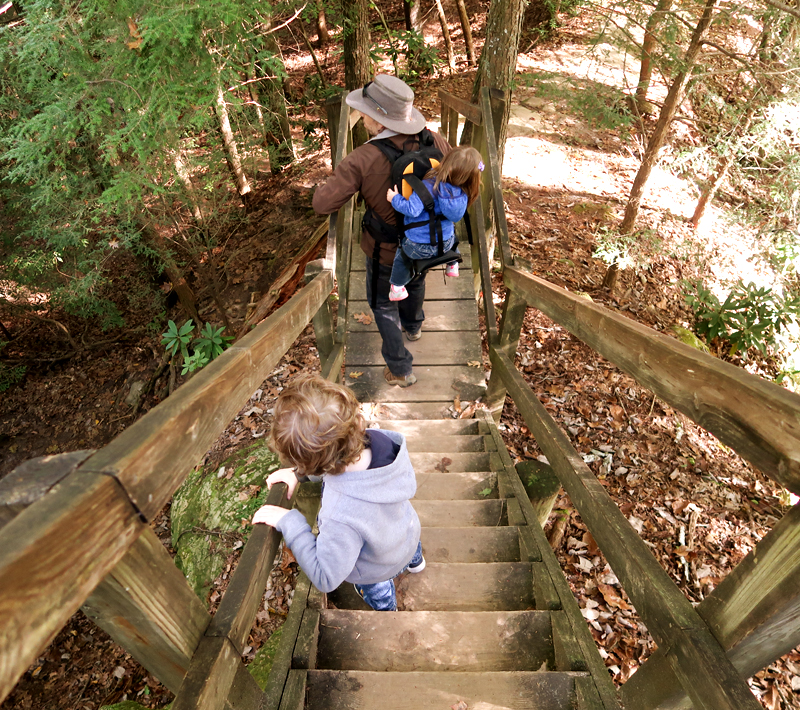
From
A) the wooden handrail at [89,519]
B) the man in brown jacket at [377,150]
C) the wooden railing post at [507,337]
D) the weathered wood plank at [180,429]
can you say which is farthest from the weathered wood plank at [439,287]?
the wooden handrail at [89,519]

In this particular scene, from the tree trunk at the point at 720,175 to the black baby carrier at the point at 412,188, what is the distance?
13.4 ft

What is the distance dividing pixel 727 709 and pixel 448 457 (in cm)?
248

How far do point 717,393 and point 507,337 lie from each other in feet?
8.54

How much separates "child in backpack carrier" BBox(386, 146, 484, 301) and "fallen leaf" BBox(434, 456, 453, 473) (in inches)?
61.3

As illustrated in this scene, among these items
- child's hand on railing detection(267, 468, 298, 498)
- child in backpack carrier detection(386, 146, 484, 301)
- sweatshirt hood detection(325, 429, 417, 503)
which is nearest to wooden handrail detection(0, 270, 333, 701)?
sweatshirt hood detection(325, 429, 417, 503)

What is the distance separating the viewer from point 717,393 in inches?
57.5

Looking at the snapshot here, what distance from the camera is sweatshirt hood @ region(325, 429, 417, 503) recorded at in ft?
6.10

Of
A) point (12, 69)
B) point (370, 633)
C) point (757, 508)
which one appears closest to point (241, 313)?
point (12, 69)

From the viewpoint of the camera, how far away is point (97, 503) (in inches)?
37.0

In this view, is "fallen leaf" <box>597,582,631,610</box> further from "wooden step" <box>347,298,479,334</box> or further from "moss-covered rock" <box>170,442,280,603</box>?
"moss-covered rock" <box>170,442,280,603</box>

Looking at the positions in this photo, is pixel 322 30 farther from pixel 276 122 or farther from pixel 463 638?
pixel 463 638

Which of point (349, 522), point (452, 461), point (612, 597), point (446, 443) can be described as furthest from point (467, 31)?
point (349, 522)

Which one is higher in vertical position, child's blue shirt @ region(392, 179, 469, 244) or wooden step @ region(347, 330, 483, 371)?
child's blue shirt @ region(392, 179, 469, 244)

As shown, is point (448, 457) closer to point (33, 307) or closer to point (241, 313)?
point (241, 313)
